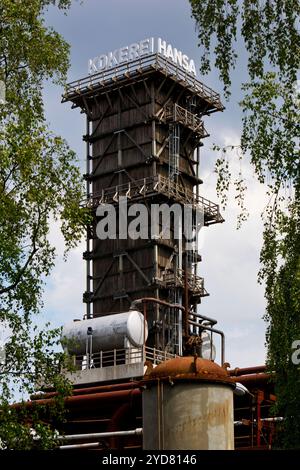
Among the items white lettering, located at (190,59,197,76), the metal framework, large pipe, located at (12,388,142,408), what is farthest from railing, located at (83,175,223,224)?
large pipe, located at (12,388,142,408)

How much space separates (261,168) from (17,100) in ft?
22.3

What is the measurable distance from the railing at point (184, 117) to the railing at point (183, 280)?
32.2ft

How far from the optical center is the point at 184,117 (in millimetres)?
65375

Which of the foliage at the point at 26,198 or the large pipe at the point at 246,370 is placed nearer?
the foliage at the point at 26,198

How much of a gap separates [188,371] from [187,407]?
1.03 metres

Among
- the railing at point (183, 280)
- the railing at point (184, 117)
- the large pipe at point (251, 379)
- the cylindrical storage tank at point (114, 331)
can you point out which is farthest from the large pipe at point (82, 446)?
the railing at point (184, 117)

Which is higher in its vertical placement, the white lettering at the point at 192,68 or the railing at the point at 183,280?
the white lettering at the point at 192,68

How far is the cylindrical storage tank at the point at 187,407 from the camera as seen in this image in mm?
25078

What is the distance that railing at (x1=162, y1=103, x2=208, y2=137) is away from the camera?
212 ft

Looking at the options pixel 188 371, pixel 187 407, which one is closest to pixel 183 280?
pixel 188 371

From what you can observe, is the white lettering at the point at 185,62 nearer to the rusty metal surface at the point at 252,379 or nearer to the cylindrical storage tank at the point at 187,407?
the rusty metal surface at the point at 252,379

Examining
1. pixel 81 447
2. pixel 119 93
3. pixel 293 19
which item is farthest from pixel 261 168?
pixel 119 93

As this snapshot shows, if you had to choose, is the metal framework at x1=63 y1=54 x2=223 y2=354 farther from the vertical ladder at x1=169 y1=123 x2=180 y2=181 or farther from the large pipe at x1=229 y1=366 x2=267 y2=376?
the large pipe at x1=229 y1=366 x2=267 y2=376

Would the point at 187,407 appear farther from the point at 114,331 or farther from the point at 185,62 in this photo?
the point at 185,62
